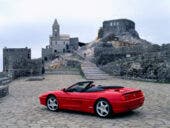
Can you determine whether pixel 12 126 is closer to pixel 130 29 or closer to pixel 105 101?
pixel 105 101

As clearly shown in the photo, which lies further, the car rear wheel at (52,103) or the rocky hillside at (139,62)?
the rocky hillside at (139,62)

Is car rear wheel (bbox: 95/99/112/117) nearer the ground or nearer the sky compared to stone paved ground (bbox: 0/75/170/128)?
nearer the sky

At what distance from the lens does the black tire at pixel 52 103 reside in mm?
12309

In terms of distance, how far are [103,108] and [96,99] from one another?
1.19ft

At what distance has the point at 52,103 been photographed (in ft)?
40.8

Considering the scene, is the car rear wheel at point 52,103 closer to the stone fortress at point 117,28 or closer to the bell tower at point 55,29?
the stone fortress at point 117,28

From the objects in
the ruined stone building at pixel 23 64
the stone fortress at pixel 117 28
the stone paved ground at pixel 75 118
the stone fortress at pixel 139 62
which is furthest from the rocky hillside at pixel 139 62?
the stone fortress at pixel 117 28

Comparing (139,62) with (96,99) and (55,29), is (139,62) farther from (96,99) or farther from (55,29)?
(55,29)

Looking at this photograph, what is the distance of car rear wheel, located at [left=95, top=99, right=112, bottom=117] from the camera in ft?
35.1

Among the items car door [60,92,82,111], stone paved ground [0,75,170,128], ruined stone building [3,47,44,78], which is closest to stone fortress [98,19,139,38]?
ruined stone building [3,47,44,78]

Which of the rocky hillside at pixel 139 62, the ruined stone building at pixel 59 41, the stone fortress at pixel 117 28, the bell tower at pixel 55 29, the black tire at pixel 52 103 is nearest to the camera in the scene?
the black tire at pixel 52 103

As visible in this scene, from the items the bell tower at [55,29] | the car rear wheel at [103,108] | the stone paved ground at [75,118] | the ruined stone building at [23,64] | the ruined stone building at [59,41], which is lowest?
the stone paved ground at [75,118]

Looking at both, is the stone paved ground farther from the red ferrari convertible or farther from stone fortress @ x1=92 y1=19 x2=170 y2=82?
stone fortress @ x1=92 y1=19 x2=170 y2=82

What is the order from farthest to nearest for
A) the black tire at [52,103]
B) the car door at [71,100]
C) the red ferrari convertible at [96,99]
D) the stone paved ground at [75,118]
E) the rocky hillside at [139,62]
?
the rocky hillside at [139,62], the black tire at [52,103], the car door at [71,100], the red ferrari convertible at [96,99], the stone paved ground at [75,118]
